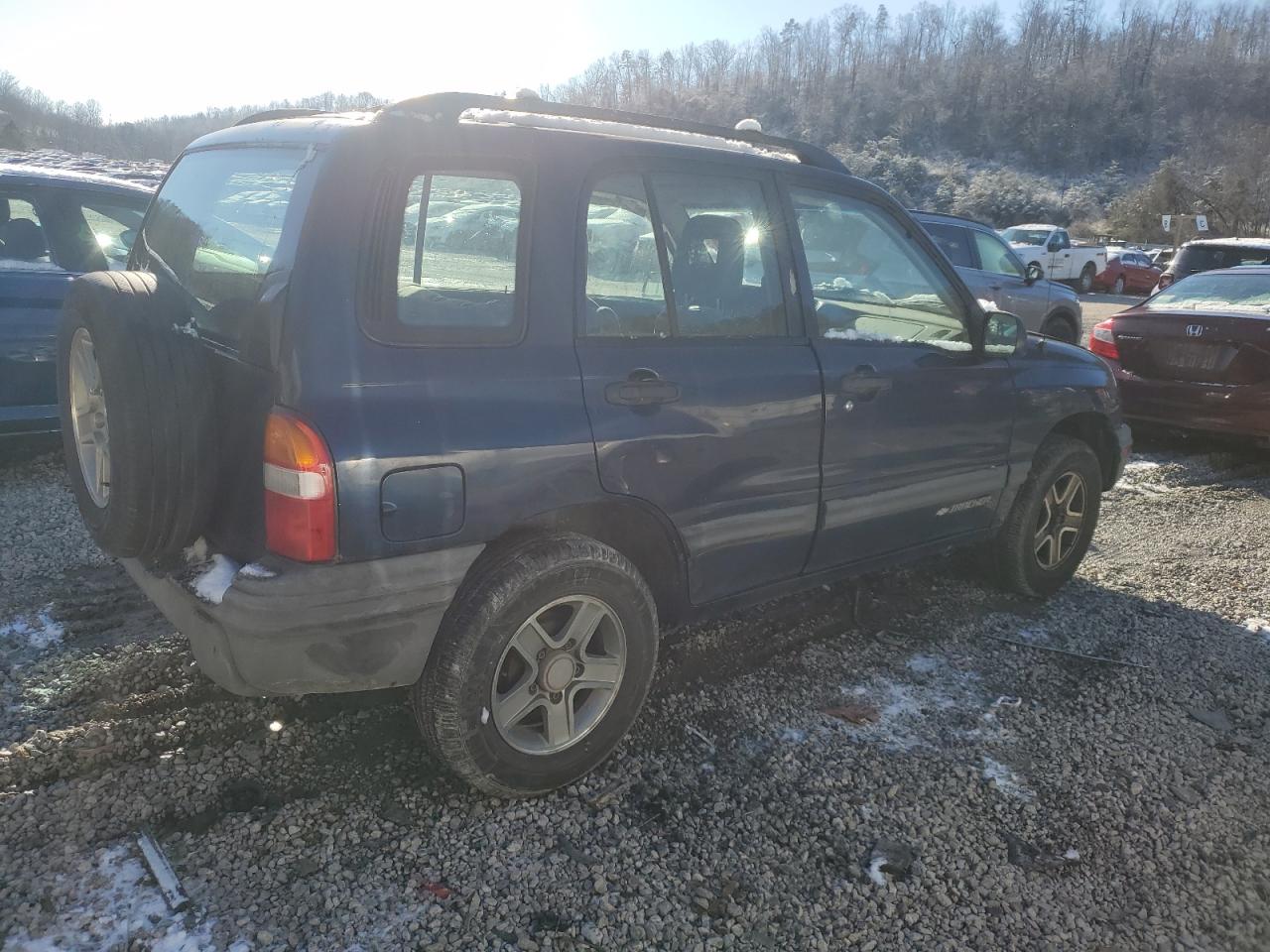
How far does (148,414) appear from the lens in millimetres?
2184

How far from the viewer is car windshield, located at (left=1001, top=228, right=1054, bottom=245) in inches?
1041

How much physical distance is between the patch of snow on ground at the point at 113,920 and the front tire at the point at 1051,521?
11.4 ft

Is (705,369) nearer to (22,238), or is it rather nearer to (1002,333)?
(1002,333)

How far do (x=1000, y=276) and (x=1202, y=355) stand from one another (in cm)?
426

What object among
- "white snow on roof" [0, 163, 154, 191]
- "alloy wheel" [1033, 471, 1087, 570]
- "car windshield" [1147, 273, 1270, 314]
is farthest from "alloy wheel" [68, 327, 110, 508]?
"car windshield" [1147, 273, 1270, 314]

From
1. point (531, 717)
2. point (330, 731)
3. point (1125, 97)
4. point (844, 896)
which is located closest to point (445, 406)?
point (531, 717)

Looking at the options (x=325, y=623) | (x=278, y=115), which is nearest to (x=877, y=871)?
(x=325, y=623)

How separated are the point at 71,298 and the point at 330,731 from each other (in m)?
1.46

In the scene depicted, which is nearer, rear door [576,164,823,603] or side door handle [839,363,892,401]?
rear door [576,164,823,603]

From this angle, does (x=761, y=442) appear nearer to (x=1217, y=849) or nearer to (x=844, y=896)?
(x=844, y=896)

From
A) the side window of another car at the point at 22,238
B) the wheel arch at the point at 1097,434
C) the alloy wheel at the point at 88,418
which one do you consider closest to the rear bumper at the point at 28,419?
the side window of another car at the point at 22,238

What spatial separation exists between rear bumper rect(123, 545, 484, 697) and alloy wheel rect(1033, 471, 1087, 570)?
299 centimetres

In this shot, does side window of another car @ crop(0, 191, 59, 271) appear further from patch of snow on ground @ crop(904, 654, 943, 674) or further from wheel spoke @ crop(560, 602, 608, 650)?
patch of snow on ground @ crop(904, 654, 943, 674)

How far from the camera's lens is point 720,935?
2150 mm
